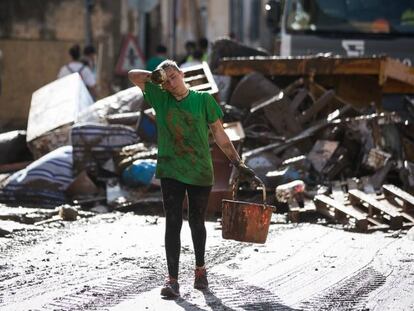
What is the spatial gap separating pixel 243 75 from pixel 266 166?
9.48 ft

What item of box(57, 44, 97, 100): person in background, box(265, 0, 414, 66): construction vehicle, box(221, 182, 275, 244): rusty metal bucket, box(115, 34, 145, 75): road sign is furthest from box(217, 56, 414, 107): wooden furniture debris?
box(115, 34, 145, 75): road sign

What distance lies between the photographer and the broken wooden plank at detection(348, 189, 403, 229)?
33.3 feet

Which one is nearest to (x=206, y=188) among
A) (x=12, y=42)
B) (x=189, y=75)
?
(x=189, y=75)

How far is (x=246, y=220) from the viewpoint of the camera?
25.0 feet

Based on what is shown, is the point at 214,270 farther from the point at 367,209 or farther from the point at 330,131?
the point at 330,131

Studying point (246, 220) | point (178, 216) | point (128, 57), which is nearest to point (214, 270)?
point (246, 220)

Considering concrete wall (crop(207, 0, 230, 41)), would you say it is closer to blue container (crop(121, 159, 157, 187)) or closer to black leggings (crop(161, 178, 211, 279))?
blue container (crop(121, 159, 157, 187))

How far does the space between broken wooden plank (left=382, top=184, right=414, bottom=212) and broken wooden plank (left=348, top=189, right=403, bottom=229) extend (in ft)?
0.42

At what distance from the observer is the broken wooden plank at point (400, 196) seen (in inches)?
416

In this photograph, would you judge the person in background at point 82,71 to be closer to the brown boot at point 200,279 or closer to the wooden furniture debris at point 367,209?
the wooden furniture debris at point 367,209

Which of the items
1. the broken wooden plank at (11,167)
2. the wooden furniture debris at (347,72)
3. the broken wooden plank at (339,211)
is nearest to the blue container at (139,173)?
the broken wooden plank at (11,167)

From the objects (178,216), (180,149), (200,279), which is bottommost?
(200,279)

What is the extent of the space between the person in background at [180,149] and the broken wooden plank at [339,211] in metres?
3.04

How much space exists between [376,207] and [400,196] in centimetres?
37
